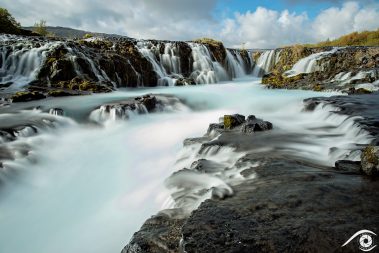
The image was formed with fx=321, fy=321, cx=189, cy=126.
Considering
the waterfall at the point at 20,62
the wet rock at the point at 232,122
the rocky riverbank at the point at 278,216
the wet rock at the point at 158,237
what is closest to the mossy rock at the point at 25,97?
the waterfall at the point at 20,62

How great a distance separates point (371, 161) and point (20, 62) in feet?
73.1

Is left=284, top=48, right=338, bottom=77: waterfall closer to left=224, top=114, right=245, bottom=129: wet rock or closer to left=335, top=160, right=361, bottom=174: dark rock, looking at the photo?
left=224, top=114, right=245, bottom=129: wet rock

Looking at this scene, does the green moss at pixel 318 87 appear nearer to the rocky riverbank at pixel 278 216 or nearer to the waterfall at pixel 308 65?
the waterfall at pixel 308 65

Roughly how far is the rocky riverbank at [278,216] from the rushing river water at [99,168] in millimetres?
1386

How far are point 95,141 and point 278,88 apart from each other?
15996 mm

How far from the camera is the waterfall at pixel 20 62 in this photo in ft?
68.2

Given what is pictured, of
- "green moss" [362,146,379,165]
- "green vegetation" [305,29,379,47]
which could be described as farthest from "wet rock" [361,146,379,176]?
"green vegetation" [305,29,379,47]

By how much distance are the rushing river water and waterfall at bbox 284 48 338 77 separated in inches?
563

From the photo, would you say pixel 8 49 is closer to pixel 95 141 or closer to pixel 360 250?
pixel 95 141

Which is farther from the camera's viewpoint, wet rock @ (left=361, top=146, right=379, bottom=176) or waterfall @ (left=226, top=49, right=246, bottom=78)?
waterfall @ (left=226, top=49, right=246, bottom=78)

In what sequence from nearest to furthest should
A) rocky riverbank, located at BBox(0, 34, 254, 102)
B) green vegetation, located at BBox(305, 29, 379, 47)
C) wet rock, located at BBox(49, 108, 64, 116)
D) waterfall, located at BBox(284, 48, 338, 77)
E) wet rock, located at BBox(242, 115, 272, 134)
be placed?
wet rock, located at BBox(242, 115, 272, 134) < wet rock, located at BBox(49, 108, 64, 116) < rocky riverbank, located at BBox(0, 34, 254, 102) < waterfall, located at BBox(284, 48, 338, 77) < green vegetation, located at BBox(305, 29, 379, 47)

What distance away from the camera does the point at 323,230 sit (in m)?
4.05

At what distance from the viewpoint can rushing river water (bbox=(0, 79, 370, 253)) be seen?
6.22 m

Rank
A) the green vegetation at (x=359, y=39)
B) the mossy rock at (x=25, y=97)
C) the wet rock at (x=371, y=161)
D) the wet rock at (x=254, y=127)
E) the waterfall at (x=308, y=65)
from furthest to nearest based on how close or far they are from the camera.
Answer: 1. the green vegetation at (x=359, y=39)
2. the waterfall at (x=308, y=65)
3. the mossy rock at (x=25, y=97)
4. the wet rock at (x=254, y=127)
5. the wet rock at (x=371, y=161)
